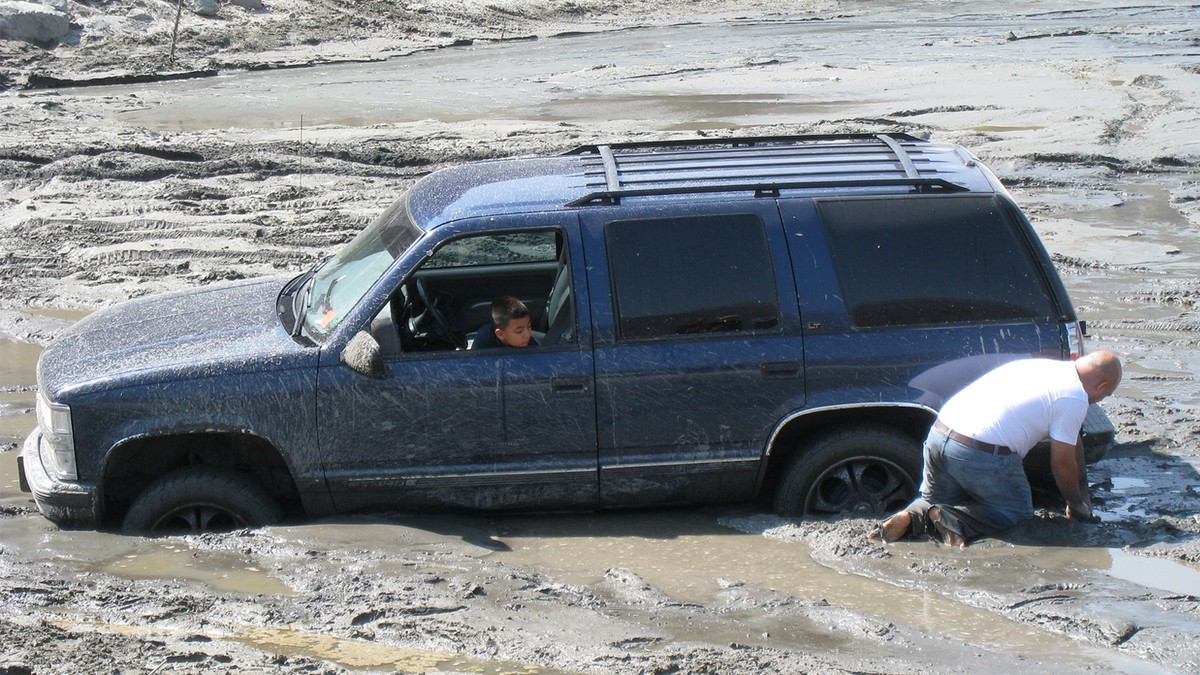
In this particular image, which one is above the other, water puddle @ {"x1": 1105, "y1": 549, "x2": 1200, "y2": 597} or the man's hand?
the man's hand

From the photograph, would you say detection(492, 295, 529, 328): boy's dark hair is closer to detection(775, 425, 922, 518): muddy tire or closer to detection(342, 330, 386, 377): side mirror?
detection(342, 330, 386, 377): side mirror

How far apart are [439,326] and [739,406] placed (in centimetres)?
163

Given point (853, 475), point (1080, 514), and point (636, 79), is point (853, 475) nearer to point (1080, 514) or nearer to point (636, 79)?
point (1080, 514)

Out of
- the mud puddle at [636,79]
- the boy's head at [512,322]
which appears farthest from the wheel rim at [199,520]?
the mud puddle at [636,79]

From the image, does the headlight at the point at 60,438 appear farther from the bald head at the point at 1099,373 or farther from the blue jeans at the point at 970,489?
the bald head at the point at 1099,373

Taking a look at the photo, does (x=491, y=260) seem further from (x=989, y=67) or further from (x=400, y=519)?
(x=989, y=67)

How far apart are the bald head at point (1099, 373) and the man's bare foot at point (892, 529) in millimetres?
999

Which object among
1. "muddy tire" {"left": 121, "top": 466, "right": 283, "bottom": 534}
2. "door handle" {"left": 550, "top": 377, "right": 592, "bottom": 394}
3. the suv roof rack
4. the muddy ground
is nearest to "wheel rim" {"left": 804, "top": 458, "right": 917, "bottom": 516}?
the muddy ground

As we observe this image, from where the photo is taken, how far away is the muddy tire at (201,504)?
5.97m

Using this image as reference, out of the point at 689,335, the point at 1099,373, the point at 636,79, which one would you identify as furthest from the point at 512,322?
the point at 636,79

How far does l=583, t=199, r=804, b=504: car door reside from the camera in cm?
596

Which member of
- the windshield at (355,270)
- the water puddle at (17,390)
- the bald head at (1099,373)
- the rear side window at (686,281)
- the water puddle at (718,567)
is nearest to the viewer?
the water puddle at (718,567)

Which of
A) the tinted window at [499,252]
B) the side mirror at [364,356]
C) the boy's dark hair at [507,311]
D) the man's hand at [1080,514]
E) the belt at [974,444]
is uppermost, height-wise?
the tinted window at [499,252]

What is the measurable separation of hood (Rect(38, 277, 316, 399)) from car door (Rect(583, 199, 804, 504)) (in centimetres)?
145
